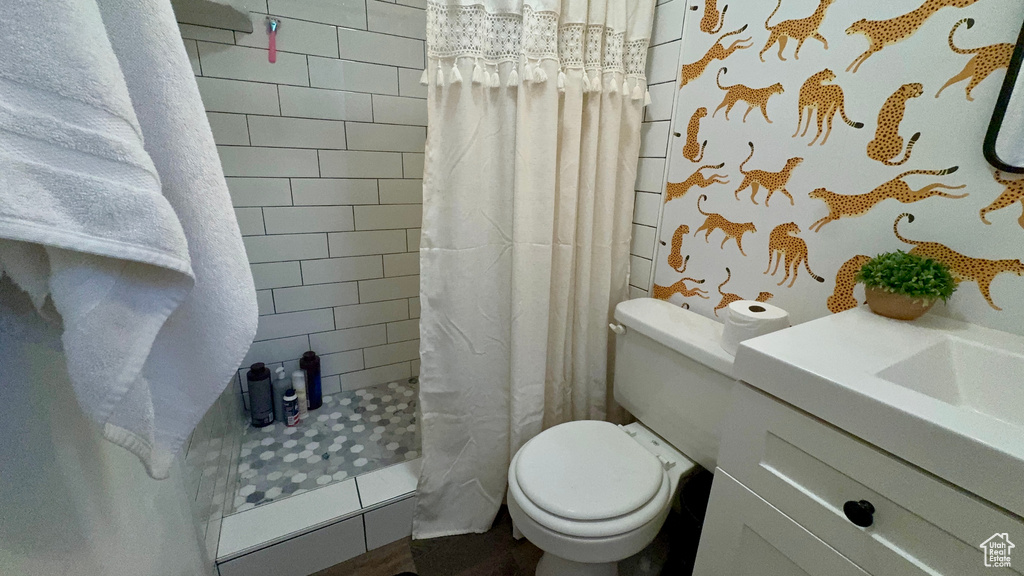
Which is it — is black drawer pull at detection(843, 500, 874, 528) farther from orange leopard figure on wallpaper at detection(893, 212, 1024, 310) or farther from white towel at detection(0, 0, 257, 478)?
white towel at detection(0, 0, 257, 478)

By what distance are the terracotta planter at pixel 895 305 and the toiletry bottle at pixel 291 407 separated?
1.90 metres

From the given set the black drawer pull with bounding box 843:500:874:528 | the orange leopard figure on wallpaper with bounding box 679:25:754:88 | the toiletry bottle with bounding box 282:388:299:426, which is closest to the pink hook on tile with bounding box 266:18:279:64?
the toiletry bottle with bounding box 282:388:299:426

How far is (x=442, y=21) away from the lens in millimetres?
1059

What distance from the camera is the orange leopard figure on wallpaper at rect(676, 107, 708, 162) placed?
4.08ft

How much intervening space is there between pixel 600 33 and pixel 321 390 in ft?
5.77

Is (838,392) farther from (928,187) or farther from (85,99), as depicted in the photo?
(85,99)

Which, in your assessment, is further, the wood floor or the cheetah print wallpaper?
the wood floor

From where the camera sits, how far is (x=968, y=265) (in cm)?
84

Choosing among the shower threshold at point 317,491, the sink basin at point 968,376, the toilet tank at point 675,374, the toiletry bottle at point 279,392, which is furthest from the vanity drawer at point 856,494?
the toiletry bottle at point 279,392

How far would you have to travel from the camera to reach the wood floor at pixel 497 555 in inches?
47.6

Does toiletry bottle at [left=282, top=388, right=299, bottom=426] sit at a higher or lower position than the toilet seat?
lower

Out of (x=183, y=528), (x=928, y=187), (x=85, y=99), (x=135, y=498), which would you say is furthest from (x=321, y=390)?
(x=928, y=187)

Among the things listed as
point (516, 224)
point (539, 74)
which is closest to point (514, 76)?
point (539, 74)

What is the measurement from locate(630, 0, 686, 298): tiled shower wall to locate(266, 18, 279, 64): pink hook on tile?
1.28 m
